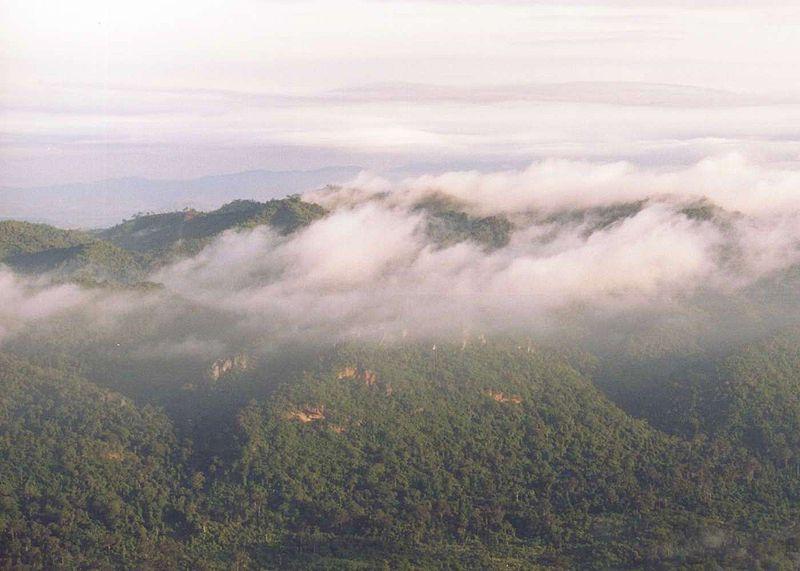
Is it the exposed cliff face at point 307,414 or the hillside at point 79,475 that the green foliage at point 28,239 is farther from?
the exposed cliff face at point 307,414

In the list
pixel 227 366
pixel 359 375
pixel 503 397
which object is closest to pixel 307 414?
pixel 359 375

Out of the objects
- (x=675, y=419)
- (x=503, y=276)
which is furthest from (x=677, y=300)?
(x=675, y=419)

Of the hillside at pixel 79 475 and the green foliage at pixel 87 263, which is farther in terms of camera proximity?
the green foliage at pixel 87 263

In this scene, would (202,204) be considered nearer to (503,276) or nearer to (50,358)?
(503,276)

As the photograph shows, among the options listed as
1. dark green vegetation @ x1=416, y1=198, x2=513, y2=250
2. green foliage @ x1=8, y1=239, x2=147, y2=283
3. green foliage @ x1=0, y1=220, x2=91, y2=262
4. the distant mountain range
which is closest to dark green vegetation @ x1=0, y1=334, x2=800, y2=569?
green foliage @ x1=8, y1=239, x2=147, y2=283

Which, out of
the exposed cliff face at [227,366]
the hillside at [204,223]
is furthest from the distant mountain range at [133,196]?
the exposed cliff face at [227,366]

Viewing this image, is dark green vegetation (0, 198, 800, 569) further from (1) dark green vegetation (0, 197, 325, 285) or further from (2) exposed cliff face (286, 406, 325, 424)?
(1) dark green vegetation (0, 197, 325, 285)
